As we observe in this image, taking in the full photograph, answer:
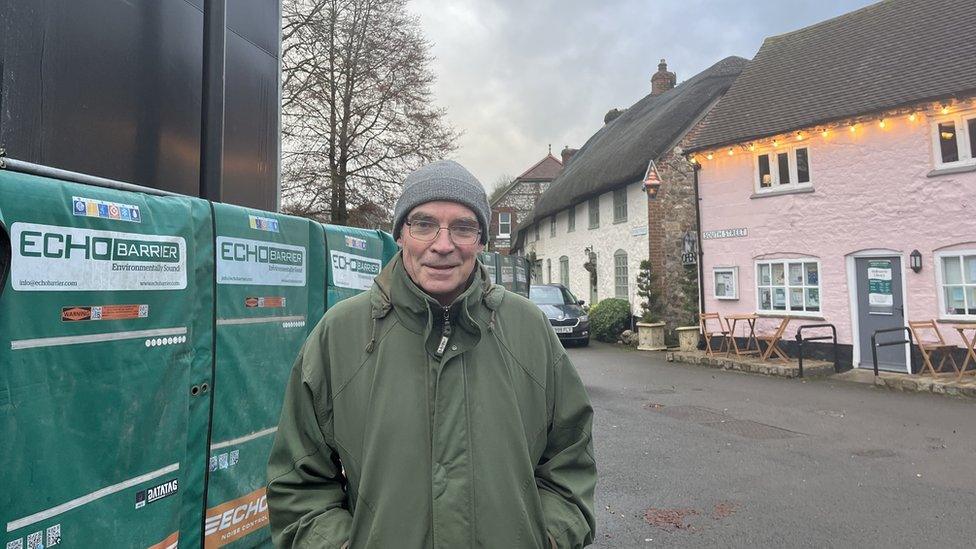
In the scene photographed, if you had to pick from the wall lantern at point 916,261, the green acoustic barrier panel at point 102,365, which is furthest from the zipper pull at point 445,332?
the wall lantern at point 916,261

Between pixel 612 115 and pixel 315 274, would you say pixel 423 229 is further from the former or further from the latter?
pixel 612 115

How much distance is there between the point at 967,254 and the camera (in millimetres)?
10562

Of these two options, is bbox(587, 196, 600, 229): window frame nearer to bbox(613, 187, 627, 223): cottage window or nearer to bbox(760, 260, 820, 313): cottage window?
bbox(613, 187, 627, 223): cottage window

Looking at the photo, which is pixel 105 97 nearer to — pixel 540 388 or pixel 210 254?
pixel 210 254

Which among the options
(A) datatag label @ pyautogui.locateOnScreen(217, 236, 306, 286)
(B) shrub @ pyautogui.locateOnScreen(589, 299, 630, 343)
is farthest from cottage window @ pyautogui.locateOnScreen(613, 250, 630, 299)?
(A) datatag label @ pyautogui.locateOnScreen(217, 236, 306, 286)

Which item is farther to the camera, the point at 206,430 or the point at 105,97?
the point at 105,97

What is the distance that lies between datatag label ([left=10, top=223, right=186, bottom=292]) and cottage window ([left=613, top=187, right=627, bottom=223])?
18.0 m

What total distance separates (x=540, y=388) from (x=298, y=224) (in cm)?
204

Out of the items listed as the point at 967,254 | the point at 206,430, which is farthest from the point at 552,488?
the point at 967,254

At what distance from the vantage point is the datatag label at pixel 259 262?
8.79 feet

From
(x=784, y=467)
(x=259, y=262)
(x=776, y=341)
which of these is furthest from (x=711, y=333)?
(x=259, y=262)

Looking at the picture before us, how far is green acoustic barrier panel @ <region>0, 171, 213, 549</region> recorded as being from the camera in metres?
1.82

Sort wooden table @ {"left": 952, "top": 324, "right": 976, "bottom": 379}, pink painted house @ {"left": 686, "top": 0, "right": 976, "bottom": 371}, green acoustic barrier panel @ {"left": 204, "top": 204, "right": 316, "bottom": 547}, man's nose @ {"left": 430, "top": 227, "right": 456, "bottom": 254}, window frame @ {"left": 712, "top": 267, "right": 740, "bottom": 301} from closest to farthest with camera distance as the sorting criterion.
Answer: man's nose @ {"left": 430, "top": 227, "right": 456, "bottom": 254} → green acoustic barrier panel @ {"left": 204, "top": 204, "right": 316, "bottom": 547} → wooden table @ {"left": 952, "top": 324, "right": 976, "bottom": 379} → pink painted house @ {"left": 686, "top": 0, "right": 976, "bottom": 371} → window frame @ {"left": 712, "top": 267, "right": 740, "bottom": 301}

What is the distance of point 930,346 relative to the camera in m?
10.5
